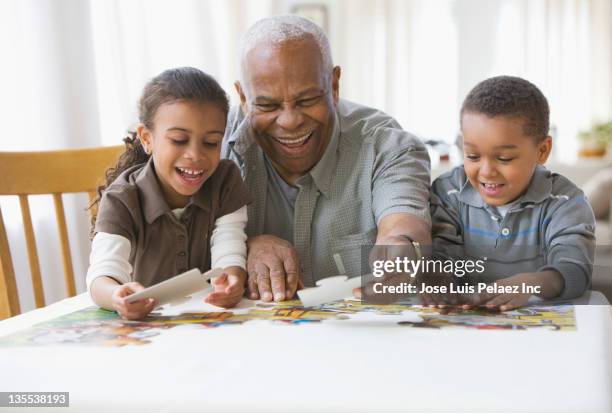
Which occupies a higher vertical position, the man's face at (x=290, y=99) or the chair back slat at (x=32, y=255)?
the man's face at (x=290, y=99)

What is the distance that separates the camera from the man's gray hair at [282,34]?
1.59 metres

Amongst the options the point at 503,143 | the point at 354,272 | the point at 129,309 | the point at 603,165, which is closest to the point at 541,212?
the point at 503,143

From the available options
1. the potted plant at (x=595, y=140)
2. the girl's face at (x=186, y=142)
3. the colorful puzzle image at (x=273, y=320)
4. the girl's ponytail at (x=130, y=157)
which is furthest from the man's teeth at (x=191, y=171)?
the potted plant at (x=595, y=140)

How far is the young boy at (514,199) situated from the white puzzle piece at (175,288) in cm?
63

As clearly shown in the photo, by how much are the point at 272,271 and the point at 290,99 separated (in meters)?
0.43

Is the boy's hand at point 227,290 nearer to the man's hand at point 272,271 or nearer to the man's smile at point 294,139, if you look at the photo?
the man's hand at point 272,271

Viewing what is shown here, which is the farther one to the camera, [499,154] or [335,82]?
[335,82]

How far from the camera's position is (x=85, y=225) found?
109 inches

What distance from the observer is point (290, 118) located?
159 cm

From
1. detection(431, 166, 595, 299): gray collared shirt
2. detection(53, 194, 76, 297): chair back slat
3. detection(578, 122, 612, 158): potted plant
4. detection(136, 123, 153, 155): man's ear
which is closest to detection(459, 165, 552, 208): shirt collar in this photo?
detection(431, 166, 595, 299): gray collared shirt

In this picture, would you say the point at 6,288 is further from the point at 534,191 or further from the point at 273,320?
the point at 534,191

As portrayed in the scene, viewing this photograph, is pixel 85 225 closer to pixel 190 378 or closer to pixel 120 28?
pixel 120 28

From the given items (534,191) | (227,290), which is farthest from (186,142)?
(534,191)

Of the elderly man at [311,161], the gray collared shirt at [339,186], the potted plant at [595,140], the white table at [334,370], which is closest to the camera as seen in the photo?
the white table at [334,370]
